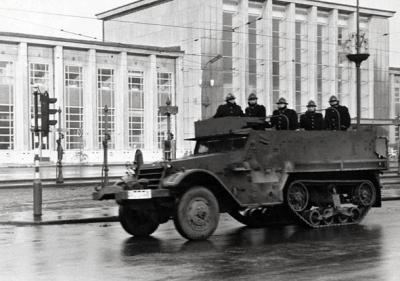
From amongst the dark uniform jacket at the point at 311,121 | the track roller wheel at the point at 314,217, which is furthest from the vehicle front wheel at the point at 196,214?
the dark uniform jacket at the point at 311,121

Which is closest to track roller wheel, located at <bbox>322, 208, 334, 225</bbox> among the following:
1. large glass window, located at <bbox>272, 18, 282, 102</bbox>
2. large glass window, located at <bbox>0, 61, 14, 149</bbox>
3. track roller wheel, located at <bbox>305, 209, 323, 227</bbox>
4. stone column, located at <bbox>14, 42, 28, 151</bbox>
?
track roller wheel, located at <bbox>305, 209, 323, 227</bbox>

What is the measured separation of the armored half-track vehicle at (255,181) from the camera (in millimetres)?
12828

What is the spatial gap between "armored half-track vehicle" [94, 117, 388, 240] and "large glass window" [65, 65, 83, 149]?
50.9 metres

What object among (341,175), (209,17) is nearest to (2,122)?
(209,17)

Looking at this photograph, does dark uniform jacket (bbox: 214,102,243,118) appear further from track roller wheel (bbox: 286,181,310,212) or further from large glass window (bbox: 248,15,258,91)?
large glass window (bbox: 248,15,258,91)

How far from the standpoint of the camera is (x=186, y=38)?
72.1 m

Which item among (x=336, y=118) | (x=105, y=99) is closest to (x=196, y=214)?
(x=336, y=118)

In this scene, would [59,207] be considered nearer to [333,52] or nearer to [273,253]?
[273,253]

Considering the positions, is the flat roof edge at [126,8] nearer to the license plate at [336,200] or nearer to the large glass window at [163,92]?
the large glass window at [163,92]

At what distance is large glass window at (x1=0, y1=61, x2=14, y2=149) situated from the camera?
6234 centimetres

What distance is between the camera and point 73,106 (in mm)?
65875

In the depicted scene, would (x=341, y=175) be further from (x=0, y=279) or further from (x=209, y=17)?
(x=209, y=17)

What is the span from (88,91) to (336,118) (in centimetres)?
5285

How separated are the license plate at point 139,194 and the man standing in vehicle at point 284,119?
3.66 meters
